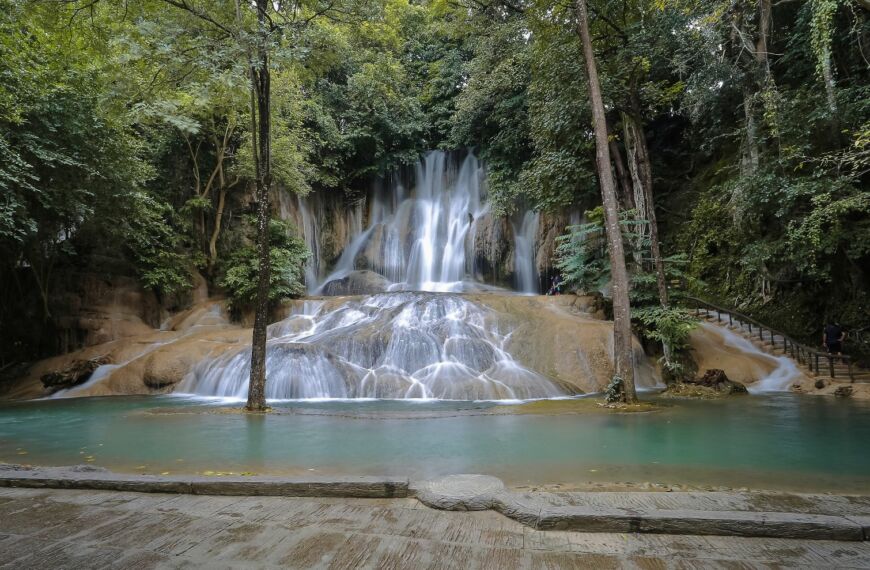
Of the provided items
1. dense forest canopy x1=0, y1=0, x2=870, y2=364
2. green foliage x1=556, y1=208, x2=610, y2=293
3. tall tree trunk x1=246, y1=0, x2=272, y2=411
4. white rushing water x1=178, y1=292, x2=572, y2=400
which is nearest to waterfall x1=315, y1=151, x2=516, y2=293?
dense forest canopy x1=0, y1=0, x2=870, y2=364

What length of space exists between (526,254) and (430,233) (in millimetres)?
5279

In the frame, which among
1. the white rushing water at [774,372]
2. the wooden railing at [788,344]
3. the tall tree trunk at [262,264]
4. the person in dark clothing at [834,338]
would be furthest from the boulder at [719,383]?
the tall tree trunk at [262,264]

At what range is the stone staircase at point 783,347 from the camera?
1189 centimetres

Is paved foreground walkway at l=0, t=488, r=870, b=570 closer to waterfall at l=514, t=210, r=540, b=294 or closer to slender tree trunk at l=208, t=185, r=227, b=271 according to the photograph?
slender tree trunk at l=208, t=185, r=227, b=271

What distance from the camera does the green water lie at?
16.3 ft

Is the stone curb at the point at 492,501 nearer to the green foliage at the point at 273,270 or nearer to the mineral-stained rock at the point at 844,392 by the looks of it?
the mineral-stained rock at the point at 844,392

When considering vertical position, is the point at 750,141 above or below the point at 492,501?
above

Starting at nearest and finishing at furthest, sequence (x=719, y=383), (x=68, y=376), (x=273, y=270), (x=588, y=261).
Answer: (x=719, y=383) → (x=68, y=376) → (x=588, y=261) → (x=273, y=270)

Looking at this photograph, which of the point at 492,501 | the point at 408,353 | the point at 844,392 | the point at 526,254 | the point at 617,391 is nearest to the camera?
the point at 492,501

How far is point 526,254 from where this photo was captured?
21938mm

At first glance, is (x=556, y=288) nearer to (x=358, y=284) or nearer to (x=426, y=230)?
(x=426, y=230)

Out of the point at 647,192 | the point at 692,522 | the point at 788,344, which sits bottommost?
the point at 692,522

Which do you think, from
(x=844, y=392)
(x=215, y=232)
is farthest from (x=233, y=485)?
(x=215, y=232)

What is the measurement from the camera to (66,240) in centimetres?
1603
